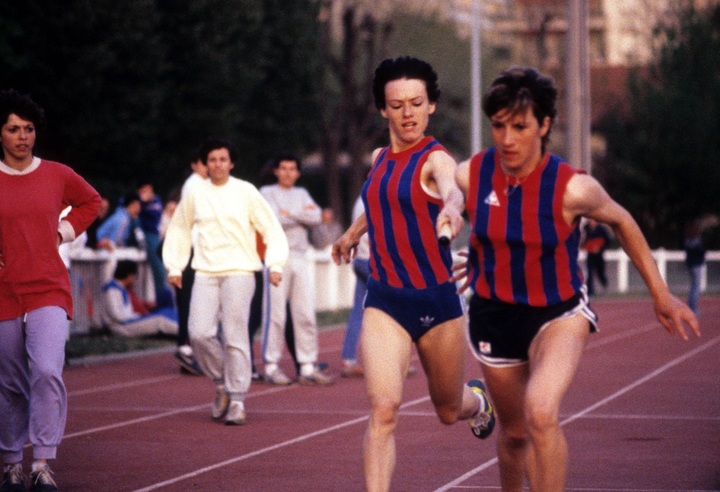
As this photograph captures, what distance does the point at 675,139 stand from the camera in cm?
5016

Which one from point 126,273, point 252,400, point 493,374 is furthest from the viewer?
point 126,273

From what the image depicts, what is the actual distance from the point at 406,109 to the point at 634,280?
38500mm

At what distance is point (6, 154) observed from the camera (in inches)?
349

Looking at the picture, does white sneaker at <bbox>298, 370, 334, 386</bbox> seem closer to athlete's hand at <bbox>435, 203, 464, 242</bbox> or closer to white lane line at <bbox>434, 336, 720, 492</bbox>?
white lane line at <bbox>434, 336, 720, 492</bbox>

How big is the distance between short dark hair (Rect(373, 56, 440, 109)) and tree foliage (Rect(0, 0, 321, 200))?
2040 centimetres

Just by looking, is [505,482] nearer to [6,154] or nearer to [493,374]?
[493,374]

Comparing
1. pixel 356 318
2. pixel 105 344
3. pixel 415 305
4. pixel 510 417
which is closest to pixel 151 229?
pixel 105 344

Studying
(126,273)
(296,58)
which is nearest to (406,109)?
(126,273)

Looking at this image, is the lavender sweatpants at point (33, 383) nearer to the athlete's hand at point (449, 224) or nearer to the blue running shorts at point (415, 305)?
the blue running shorts at point (415, 305)

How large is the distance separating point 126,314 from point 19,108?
1252 cm

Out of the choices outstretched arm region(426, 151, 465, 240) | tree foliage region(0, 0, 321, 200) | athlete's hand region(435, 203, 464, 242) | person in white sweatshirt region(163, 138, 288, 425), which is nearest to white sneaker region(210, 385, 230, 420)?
person in white sweatshirt region(163, 138, 288, 425)

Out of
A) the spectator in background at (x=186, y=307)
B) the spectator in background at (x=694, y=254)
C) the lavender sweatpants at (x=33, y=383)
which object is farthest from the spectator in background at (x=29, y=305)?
the spectator in background at (x=694, y=254)

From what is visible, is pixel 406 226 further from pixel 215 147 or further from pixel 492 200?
pixel 215 147

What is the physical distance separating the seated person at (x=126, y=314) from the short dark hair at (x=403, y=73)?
13026 millimetres
